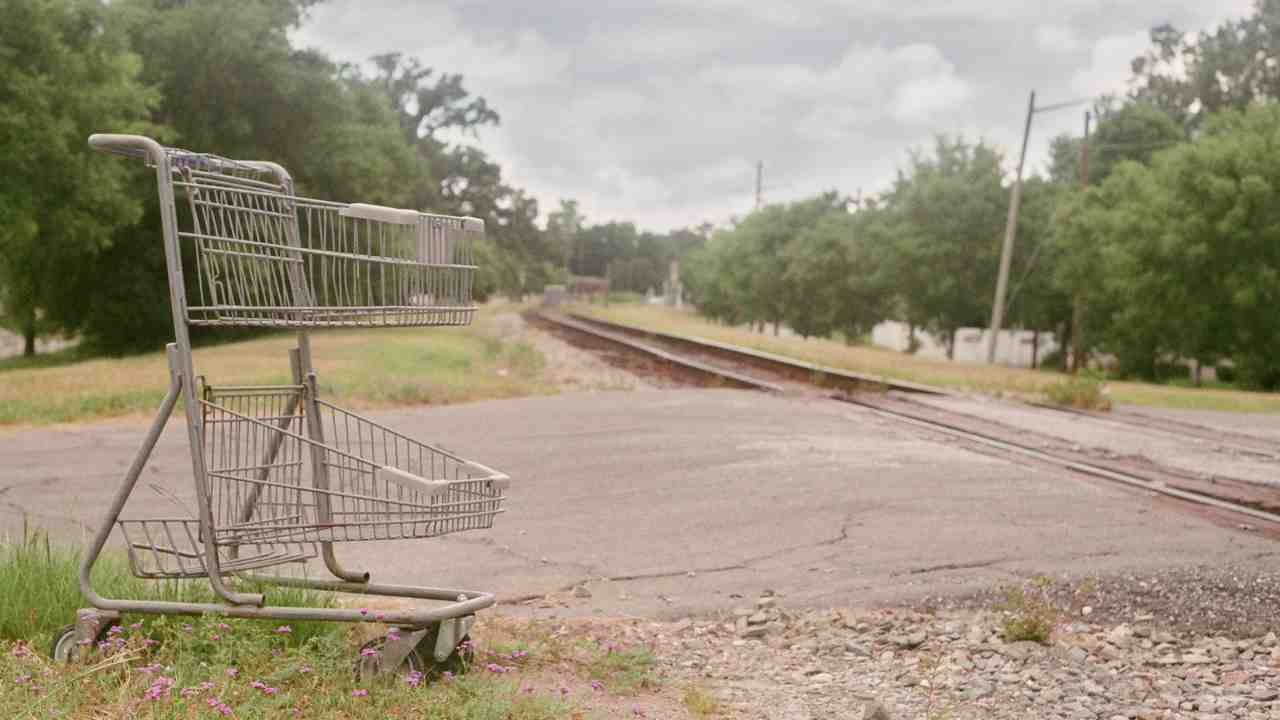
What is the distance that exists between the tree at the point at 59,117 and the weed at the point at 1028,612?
2037cm

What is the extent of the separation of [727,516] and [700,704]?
149 inches

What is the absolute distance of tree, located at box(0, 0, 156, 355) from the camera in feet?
69.2

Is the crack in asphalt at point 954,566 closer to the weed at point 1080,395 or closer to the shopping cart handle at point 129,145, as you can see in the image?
the shopping cart handle at point 129,145

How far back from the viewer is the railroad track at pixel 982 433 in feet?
29.1

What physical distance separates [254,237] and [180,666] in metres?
1.71

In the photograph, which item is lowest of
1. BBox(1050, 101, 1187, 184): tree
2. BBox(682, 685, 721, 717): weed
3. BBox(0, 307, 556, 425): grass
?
BBox(0, 307, 556, 425): grass

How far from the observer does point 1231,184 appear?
31047 mm

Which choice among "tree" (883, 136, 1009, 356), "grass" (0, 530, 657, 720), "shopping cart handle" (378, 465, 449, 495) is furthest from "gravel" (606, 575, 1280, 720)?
"tree" (883, 136, 1009, 356)

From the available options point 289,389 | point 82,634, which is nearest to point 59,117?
point 289,389

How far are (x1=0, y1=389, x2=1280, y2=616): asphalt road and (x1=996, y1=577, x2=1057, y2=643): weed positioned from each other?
28 centimetres

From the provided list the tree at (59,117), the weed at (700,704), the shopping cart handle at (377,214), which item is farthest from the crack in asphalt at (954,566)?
the tree at (59,117)

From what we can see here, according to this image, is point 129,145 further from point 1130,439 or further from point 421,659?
point 1130,439

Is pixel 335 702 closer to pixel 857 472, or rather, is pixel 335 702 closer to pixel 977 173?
pixel 857 472

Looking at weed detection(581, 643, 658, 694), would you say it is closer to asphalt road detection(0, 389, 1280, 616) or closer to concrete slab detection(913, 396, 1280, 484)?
asphalt road detection(0, 389, 1280, 616)
